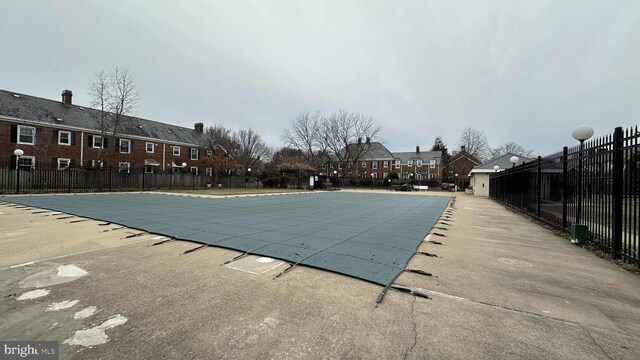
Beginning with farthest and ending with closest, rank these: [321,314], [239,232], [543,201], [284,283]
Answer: [543,201] → [239,232] → [284,283] → [321,314]

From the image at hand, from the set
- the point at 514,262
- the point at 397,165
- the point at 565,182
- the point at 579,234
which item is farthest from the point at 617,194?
the point at 397,165

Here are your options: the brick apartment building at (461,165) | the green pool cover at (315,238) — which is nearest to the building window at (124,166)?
the green pool cover at (315,238)

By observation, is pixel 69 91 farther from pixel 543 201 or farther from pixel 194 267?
pixel 543 201

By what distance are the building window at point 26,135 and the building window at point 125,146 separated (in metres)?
6.88

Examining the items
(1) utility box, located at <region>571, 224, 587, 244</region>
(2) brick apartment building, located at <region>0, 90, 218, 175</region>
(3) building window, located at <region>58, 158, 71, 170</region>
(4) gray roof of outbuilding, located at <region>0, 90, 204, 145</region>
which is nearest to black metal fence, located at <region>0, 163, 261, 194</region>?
(3) building window, located at <region>58, 158, 71, 170</region>

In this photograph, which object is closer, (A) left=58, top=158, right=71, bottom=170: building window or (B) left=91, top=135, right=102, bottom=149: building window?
(A) left=58, top=158, right=71, bottom=170: building window

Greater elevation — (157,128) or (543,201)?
(157,128)

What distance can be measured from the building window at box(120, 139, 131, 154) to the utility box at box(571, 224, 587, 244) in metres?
36.8

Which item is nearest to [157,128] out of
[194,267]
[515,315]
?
[194,267]

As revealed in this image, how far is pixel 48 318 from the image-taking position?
2500mm

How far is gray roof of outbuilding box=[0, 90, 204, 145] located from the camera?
78.1 feet

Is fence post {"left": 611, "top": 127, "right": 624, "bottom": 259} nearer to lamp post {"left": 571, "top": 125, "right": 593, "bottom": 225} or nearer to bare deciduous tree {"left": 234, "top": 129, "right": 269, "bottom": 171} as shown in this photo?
lamp post {"left": 571, "top": 125, "right": 593, "bottom": 225}

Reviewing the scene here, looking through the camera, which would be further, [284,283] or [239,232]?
[239,232]

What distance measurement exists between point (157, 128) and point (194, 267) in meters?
37.9
